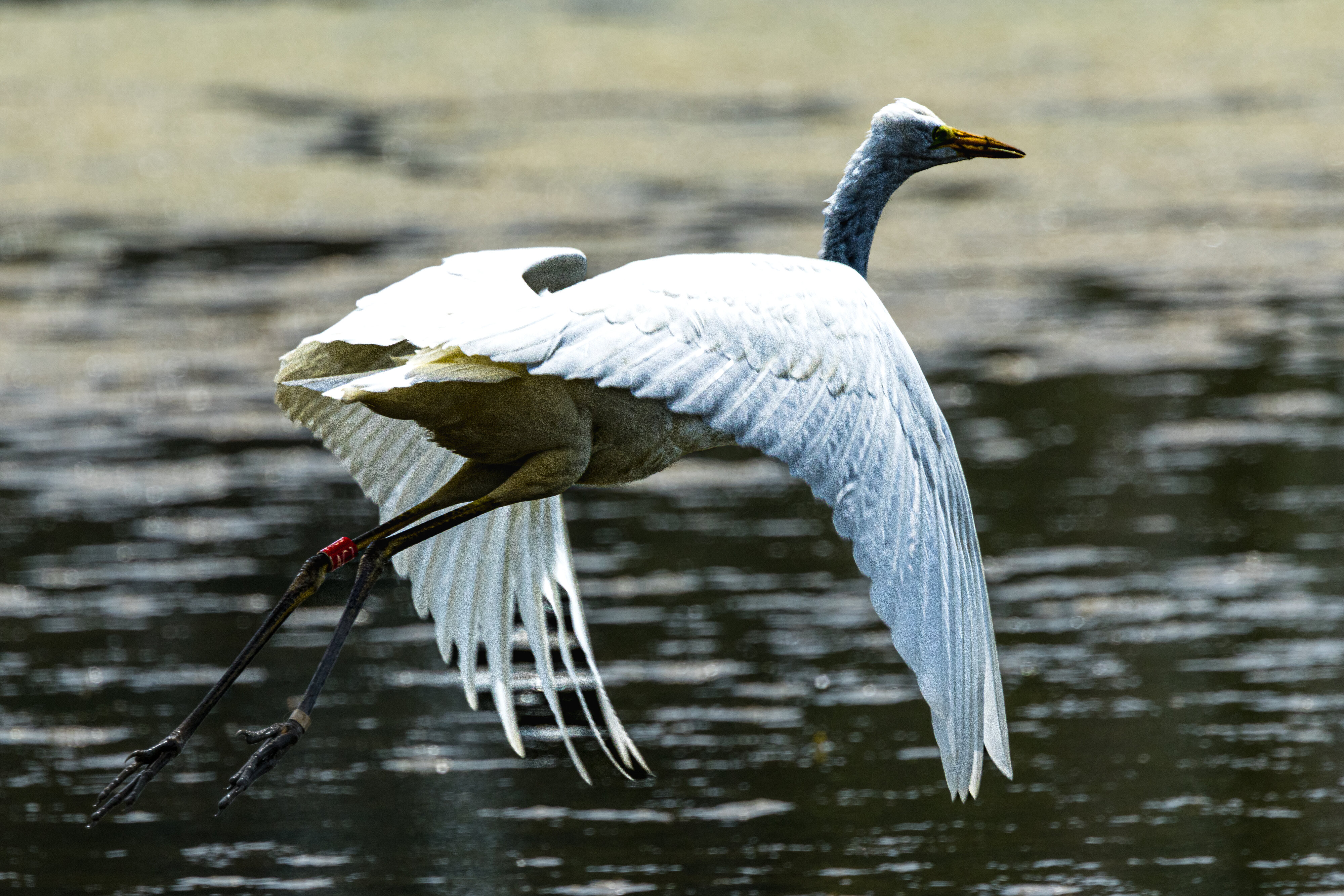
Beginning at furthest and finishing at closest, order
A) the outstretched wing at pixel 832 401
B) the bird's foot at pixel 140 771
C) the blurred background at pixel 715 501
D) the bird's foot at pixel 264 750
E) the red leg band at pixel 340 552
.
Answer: the blurred background at pixel 715 501
the red leg band at pixel 340 552
the bird's foot at pixel 140 771
the bird's foot at pixel 264 750
the outstretched wing at pixel 832 401

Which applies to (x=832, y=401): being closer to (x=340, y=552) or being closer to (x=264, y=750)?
(x=340, y=552)

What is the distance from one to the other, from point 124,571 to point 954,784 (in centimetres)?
436

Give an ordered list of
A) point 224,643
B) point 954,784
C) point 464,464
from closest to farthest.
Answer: point 954,784
point 464,464
point 224,643

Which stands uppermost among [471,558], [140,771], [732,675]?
[471,558]

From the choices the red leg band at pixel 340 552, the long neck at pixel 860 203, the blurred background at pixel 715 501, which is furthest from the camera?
the blurred background at pixel 715 501

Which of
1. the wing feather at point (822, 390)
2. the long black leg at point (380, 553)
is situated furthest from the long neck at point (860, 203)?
the long black leg at point (380, 553)

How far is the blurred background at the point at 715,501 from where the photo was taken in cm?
505

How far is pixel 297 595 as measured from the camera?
14.0 ft

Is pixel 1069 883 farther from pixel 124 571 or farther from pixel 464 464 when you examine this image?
pixel 124 571

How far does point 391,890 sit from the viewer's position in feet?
15.5

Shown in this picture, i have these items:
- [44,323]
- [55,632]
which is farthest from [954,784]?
[44,323]

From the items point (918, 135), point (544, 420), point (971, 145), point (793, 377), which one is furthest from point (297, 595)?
point (971, 145)

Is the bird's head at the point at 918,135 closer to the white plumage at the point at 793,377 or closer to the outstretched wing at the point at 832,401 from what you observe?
the white plumage at the point at 793,377

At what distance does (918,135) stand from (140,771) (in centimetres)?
221
